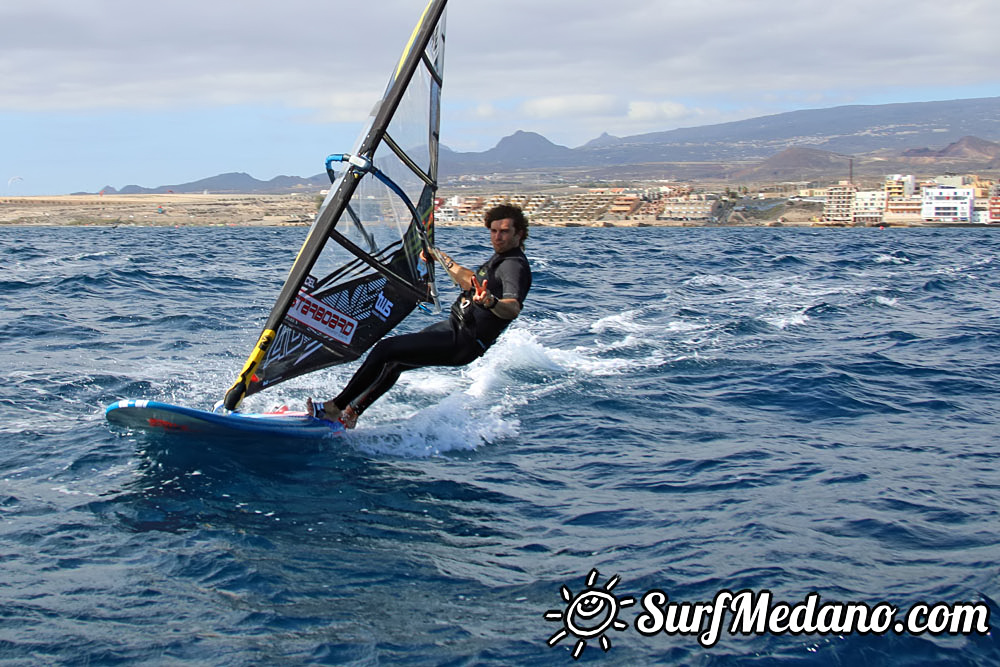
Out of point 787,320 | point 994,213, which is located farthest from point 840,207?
point 787,320

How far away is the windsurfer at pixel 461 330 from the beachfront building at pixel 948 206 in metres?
118

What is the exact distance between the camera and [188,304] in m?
16.0

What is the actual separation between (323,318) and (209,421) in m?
1.20

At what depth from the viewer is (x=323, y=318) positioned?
7.33 metres

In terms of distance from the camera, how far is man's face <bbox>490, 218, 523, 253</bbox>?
7.07 m

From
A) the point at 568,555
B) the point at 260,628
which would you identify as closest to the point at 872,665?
the point at 568,555

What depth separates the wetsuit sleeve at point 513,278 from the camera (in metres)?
6.97

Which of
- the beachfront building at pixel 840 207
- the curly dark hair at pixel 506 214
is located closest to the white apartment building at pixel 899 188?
the beachfront building at pixel 840 207

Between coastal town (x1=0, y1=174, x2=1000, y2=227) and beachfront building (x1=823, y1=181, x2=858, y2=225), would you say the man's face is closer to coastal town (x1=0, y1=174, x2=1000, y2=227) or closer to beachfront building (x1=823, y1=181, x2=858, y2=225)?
coastal town (x1=0, y1=174, x2=1000, y2=227)

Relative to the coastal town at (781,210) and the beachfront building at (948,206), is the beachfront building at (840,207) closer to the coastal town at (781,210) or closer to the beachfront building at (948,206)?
the coastal town at (781,210)

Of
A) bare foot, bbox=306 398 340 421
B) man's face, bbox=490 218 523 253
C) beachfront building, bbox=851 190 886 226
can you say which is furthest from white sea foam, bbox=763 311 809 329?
beachfront building, bbox=851 190 886 226

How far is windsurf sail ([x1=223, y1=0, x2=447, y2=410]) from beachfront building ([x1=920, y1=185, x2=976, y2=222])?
118 m

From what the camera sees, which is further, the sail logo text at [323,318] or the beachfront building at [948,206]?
the beachfront building at [948,206]

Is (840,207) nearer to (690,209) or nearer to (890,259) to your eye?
(690,209)
